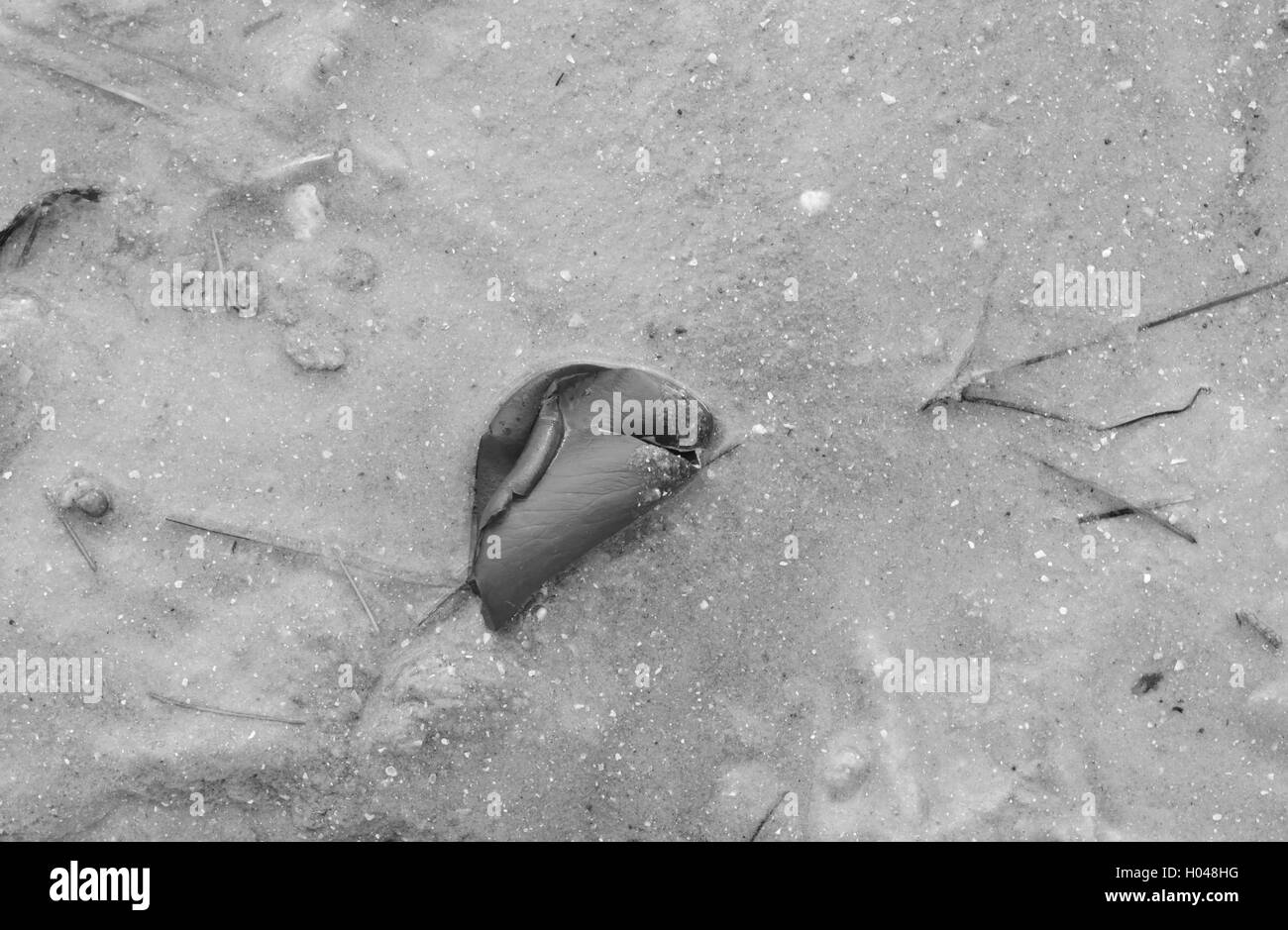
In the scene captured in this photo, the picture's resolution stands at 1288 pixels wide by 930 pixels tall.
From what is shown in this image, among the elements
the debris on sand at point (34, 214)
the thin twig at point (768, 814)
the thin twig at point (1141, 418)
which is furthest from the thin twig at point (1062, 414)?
the debris on sand at point (34, 214)

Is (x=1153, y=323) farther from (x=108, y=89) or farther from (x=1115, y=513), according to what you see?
(x=108, y=89)

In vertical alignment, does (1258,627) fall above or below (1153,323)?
below

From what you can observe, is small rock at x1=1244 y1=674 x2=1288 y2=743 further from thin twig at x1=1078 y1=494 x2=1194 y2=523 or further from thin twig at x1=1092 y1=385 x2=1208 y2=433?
thin twig at x1=1092 y1=385 x2=1208 y2=433

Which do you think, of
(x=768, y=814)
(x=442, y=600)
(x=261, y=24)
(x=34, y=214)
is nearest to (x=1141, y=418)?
(x=768, y=814)

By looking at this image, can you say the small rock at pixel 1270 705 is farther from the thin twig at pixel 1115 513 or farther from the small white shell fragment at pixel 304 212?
the small white shell fragment at pixel 304 212

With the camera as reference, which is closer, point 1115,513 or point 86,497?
point 86,497
